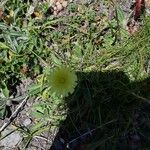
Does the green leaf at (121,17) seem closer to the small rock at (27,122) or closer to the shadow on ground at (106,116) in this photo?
the shadow on ground at (106,116)

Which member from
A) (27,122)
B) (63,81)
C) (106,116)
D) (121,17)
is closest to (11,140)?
(27,122)

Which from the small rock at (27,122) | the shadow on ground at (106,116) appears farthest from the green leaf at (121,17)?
the small rock at (27,122)

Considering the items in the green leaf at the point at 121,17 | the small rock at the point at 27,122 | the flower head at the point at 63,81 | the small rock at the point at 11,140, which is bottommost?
the small rock at the point at 11,140

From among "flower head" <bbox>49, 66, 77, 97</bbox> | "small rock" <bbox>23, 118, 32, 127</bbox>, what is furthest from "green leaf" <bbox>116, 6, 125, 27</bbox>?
"small rock" <bbox>23, 118, 32, 127</bbox>

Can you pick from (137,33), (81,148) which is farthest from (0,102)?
(137,33)

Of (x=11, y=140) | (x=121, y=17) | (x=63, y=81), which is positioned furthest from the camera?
(x=121, y=17)

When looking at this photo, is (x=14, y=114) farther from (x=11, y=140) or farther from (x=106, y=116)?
(x=106, y=116)
